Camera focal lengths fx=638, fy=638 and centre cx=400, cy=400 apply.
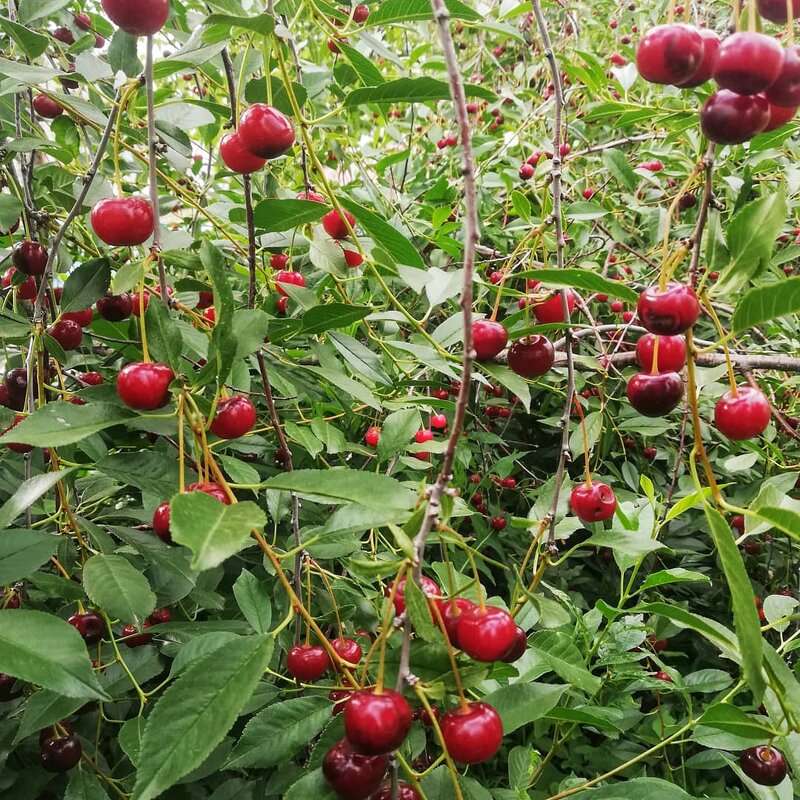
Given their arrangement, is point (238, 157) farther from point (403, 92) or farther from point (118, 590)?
point (118, 590)

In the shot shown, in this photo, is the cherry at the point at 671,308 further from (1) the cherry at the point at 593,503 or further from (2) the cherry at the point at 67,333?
(2) the cherry at the point at 67,333

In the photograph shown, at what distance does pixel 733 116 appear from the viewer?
60cm

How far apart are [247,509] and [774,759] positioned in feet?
2.80

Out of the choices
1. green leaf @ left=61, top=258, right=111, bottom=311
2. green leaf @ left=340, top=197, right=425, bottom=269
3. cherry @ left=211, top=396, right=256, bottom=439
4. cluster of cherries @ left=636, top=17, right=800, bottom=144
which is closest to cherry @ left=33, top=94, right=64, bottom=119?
green leaf @ left=61, top=258, right=111, bottom=311

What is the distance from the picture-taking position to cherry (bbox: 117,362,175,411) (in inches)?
26.4

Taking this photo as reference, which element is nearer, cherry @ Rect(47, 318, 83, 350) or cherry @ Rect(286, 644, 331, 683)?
cherry @ Rect(286, 644, 331, 683)

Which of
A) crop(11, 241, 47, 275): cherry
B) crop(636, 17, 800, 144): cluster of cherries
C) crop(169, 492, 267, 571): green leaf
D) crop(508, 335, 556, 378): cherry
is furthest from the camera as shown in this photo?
crop(11, 241, 47, 275): cherry

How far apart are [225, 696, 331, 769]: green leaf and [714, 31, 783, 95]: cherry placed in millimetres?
779

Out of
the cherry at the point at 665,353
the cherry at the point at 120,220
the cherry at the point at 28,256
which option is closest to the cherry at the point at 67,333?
the cherry at the point at 28,256

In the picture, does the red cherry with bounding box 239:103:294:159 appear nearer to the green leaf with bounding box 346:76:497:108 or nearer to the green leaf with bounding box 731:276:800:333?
the green leaf with bounding box 346:76:497:108

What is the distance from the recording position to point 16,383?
3.51 feet

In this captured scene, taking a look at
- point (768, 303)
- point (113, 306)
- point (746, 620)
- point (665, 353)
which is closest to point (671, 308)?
point (768, 303)

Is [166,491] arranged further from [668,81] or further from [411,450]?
[668,81]

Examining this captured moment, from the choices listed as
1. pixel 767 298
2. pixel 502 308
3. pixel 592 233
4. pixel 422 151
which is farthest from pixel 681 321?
pixel 422 151
